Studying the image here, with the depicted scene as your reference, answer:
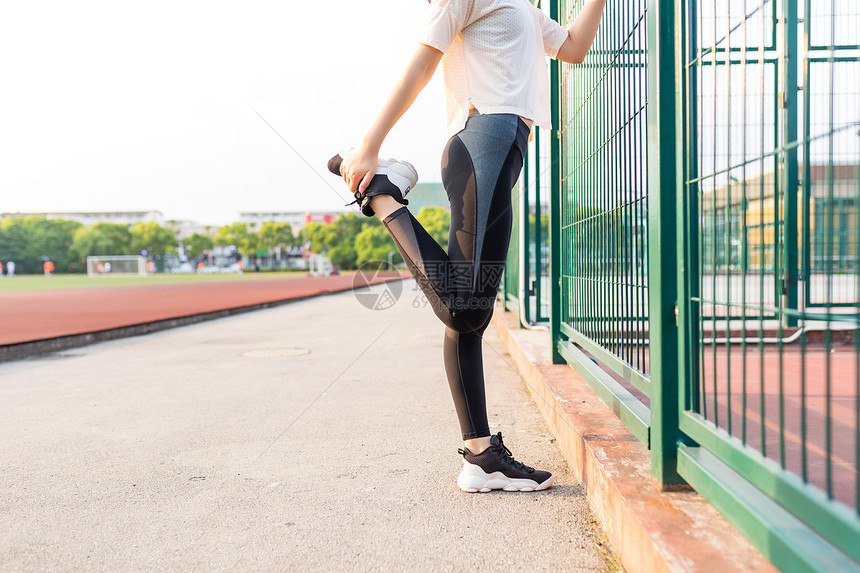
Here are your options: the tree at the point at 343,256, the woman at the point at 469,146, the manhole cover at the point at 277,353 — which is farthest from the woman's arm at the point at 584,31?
the tree at the point at 343,256

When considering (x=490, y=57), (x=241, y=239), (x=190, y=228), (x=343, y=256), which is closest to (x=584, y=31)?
(x=490, y=57)

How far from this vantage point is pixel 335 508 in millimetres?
2107

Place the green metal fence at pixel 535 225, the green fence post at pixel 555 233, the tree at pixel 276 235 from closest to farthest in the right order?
the green fence post at pixel 555 233 < the green metal fence at pixel 535 225 < the tree at pixel 276 235

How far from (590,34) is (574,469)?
160cm

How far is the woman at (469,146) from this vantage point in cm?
189

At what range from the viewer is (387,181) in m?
1.97

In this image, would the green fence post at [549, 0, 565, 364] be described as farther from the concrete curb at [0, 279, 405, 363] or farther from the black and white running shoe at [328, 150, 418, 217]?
the concrete curb at [0, 279, 405, 363]

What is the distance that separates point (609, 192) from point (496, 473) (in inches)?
51.3

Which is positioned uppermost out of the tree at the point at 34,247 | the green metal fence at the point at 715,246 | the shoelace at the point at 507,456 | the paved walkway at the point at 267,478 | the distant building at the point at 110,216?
the distant building at the point at 110,216

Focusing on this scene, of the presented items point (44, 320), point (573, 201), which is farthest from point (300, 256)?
point (573, 201)

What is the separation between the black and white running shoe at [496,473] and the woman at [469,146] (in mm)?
451

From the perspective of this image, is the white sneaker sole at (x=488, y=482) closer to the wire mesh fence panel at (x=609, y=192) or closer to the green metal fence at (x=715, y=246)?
the green metal fence at (x=715, y=246)

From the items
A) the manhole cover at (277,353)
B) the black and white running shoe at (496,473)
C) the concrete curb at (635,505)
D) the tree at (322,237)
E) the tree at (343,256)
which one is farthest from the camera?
the tree at (322,237)

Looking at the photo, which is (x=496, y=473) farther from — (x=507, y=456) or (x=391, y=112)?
(x=391, y=112)
